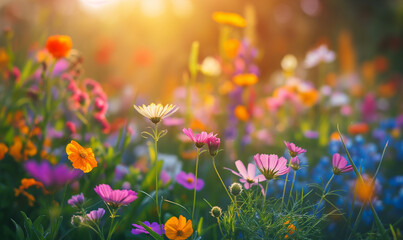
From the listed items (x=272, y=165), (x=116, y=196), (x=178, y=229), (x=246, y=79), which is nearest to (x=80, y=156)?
(x=116, y=196)

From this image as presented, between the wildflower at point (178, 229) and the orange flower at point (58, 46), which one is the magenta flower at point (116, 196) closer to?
the wildflower at point (178, 229)

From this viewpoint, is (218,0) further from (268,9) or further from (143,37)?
(143,37)

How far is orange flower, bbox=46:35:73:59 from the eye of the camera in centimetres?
123

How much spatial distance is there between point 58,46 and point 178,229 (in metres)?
0.77

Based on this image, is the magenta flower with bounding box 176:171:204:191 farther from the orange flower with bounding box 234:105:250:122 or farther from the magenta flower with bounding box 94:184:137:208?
the orange flower with bounding box 234:105:250:122

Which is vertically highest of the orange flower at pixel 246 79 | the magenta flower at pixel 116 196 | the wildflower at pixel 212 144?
the orange flower at pixel 246 79

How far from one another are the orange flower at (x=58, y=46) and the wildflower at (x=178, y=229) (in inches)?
29.3

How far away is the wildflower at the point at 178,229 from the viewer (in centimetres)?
83

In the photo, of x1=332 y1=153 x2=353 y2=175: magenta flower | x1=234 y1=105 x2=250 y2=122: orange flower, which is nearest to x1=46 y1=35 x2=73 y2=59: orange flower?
x1=332 y1=153 x2=353 y2=175: magenta flower

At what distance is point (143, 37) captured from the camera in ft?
14.0

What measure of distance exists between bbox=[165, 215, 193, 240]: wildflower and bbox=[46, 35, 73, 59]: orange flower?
29.3 inches

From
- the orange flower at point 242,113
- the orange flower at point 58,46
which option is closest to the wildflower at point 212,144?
the orange flower at point 58,46

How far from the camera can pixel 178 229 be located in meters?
0.84

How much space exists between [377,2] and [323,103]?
427cm
